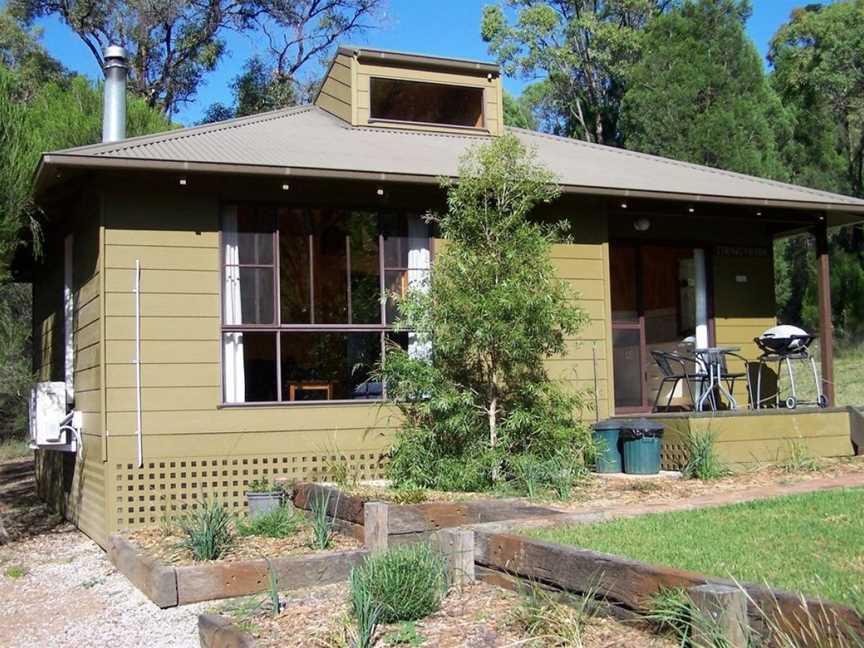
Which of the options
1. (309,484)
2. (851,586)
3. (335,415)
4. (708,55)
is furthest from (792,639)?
(708,55)

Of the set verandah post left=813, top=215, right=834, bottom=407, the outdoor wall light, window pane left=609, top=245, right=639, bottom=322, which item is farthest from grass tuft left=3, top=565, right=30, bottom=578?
verandah post left=813, top=215, right=834, bottom=407

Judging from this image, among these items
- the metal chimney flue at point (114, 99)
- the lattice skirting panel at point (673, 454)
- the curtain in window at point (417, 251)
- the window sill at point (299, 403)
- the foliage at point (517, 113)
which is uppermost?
the foliage at point (517, 113)

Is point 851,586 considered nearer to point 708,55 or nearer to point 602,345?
point 602,345

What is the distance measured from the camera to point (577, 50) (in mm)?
31703

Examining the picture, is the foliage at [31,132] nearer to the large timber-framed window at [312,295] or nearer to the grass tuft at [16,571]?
the large timber-framed window at [312,295]

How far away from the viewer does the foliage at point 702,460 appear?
8391mm

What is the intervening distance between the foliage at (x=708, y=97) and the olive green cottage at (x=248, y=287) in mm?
13215

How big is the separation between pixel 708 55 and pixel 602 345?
712 inches

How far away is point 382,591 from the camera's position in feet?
14.6

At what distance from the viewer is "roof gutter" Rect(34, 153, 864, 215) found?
7.62 metres

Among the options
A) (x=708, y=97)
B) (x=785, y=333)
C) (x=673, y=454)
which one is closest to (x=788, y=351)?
(x=785, y=333)

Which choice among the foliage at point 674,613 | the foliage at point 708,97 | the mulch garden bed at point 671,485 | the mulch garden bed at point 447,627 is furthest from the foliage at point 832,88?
the foliage at point 674,613

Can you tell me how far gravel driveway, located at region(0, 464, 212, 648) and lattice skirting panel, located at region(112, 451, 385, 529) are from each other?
1.75 ft

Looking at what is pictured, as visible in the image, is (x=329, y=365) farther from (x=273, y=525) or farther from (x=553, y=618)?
(x=553, y=618)
